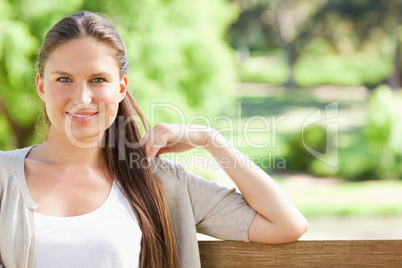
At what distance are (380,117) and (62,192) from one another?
10204mm

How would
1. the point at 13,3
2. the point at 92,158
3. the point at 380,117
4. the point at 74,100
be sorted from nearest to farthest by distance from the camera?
the point at 74,100, the point at 92,158, the point at 13,3, the point at 380,117

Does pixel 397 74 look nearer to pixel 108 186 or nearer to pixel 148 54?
pixel 148 54

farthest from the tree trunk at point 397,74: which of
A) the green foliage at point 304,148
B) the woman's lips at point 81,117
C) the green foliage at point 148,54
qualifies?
the woman's lips at point 81,117

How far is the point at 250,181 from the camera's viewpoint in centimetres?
159

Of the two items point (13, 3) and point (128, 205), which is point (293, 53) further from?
point (128, 205)

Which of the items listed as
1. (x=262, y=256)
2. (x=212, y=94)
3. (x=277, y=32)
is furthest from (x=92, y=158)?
(x=277, y=32)

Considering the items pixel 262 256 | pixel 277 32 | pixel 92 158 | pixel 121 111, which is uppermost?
pixel 277 32

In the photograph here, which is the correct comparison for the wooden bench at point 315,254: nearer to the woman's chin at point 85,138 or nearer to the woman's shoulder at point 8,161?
the woman's chin at point 85,138

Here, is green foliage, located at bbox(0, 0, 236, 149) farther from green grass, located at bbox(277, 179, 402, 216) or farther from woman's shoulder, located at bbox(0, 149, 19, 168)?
woman's shoulder, located at bbox(0, 149, 19, 168)

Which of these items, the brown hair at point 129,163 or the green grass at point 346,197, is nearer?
the brown hair at point 129,163

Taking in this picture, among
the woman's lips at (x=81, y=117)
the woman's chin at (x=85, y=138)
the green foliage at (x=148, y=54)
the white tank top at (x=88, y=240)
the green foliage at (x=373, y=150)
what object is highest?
the green foliage at (x=148, y=54)

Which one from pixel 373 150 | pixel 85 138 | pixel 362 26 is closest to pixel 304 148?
pixel 373 150

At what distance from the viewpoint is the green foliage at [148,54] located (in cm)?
729

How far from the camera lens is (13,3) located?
7559 millimetres
